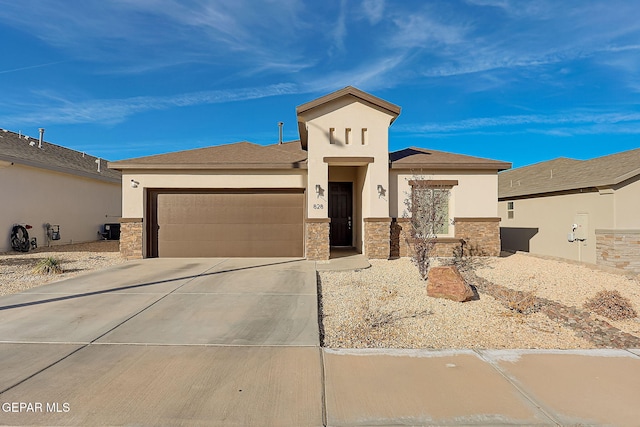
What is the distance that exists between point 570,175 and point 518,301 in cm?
944

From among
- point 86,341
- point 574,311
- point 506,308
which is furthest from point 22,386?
point 574,311

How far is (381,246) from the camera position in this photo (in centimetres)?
1131

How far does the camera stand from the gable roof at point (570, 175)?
1063 cm

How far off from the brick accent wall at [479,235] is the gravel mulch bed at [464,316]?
2.79 m

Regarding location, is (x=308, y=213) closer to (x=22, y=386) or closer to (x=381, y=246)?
(x=381, y=246)

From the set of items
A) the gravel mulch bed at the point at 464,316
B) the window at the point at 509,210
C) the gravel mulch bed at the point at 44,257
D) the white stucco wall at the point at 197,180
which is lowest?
the gravel mulch bed at the point at 464,316

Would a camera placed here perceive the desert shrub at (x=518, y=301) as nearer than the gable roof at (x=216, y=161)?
Yes

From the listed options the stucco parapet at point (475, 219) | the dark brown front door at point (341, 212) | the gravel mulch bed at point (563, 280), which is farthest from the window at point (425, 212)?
the dark brown front door at point (341, 212)

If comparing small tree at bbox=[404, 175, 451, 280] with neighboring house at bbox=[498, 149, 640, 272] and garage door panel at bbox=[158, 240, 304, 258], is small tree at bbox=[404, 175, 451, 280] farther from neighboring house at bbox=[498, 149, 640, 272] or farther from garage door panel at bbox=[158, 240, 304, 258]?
neighboring house at bbox=[498, 149, 640, 272]

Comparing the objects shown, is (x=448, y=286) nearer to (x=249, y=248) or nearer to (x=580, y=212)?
(x=249, y=248)

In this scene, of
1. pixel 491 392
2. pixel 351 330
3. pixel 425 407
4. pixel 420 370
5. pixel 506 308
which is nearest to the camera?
pixel 425 407

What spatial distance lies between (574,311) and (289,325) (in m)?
5.06

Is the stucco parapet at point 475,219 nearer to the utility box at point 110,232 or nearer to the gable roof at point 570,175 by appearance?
the gable roof at point 570,175


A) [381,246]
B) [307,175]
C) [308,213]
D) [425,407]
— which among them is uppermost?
[307,175]
